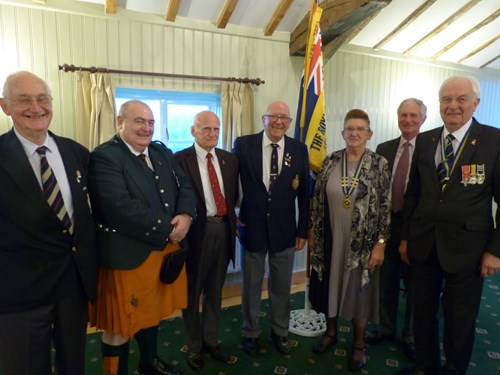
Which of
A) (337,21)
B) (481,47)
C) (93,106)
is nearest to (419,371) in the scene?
(337,21)

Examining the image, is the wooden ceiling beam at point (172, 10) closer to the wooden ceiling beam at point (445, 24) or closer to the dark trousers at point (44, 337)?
the dark trousers at point (44, 337)

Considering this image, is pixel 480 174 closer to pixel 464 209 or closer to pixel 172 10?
pixel 464 209

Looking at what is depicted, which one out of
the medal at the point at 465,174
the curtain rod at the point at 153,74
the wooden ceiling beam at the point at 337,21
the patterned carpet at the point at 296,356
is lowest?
the patterned carpet at the point at 296,356

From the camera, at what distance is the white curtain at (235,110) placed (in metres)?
3.42

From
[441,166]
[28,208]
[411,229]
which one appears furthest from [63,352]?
[441,166]

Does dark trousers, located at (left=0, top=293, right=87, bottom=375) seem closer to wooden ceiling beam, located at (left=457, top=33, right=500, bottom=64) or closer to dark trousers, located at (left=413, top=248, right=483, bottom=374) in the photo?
dark trousers, located at (left=413, top=248, right=483, bottom=374)

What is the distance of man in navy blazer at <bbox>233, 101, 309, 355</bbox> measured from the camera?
2.34 metres

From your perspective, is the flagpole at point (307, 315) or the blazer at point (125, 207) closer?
the blazer at point (125, 207)

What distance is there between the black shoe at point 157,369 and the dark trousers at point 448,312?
1571 mm

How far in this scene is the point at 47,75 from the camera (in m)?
2.82

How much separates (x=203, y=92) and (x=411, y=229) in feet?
7.52

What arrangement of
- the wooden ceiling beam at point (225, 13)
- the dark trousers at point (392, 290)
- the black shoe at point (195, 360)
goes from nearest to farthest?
the black shoe at point (195, 360) < the dark trousers at point (392, 290) < the wooden ceiling beam at point (225, 13)

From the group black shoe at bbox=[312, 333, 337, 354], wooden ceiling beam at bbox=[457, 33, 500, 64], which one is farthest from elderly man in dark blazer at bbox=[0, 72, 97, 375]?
wooden ceiling beam at bbox=[457, 33, 500, 64]

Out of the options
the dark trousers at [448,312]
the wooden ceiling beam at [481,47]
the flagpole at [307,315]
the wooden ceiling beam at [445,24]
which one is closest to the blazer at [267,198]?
the flagpole at [307,315]
